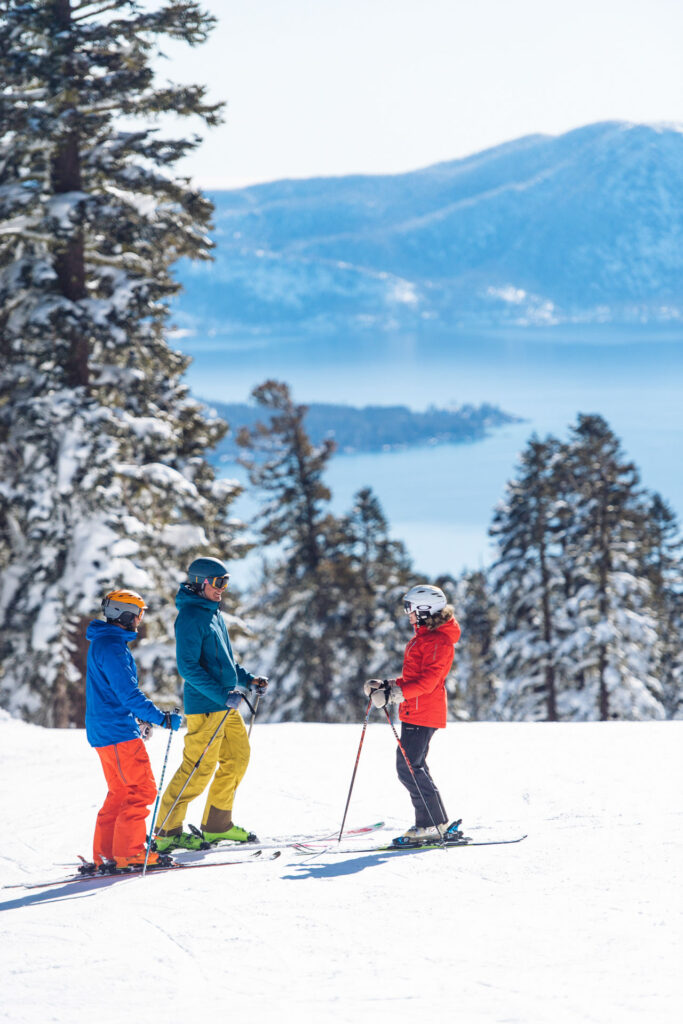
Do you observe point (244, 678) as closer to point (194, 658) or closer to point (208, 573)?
point (194, 658)

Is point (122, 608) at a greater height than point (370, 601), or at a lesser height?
greater

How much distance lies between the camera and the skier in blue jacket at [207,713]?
20.8ft

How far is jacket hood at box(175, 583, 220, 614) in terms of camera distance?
638cm

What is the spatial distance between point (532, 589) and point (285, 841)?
76.5 ft

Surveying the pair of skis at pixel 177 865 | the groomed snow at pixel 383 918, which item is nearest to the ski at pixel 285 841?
the pair of skis at pixel 177 865

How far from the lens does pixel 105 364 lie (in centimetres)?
1591

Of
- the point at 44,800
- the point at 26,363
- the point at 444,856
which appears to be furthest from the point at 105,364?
the point at 444,856

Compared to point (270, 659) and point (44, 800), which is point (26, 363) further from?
point (270, 659)

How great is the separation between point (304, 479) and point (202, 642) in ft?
66.6

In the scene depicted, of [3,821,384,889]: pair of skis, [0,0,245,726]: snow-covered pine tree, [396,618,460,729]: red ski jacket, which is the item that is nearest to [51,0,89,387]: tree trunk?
[0,0,245,726]: snow-covered pine tree

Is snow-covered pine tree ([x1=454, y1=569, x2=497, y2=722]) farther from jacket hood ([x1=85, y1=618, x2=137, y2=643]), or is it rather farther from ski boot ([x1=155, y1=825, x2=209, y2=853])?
jacket hood ([x1=85, y1=618, x2=137, y2=643])

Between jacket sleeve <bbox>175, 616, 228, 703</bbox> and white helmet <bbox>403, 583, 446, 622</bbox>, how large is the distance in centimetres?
A: 140

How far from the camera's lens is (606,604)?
27.1 meters

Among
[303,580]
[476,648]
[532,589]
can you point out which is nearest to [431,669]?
[303,580]
